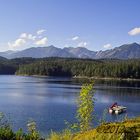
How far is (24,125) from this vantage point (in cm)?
6662

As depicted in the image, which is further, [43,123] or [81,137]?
[43,123]

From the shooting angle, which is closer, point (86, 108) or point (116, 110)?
point (86, 108)

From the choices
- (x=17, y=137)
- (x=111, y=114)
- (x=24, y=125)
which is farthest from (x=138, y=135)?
(x=111, y=114)

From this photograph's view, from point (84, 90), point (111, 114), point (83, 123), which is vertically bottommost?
point (111, 114)

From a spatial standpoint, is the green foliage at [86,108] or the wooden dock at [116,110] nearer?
the green foliage at [86,108]

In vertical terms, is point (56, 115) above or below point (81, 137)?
below

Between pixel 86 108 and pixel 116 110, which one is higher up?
pixel 86 108

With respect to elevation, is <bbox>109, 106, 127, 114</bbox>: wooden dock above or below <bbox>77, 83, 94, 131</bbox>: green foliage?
below

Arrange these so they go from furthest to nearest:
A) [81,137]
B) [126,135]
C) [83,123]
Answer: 1. [83,123]
2. [81,137]
3. [126,135]

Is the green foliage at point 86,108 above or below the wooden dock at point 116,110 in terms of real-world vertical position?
above

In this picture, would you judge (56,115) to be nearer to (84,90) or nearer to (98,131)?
(84,90)

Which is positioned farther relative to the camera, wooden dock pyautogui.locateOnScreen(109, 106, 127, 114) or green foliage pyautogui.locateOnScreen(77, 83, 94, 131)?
wooden dock pyautogui.locateOnScreen(109, 106, 127, 114)

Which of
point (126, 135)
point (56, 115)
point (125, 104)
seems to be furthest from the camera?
point (125, 104)

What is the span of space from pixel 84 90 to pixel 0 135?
8.37 m
